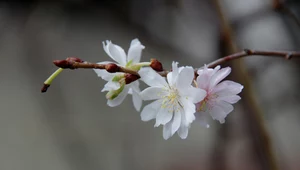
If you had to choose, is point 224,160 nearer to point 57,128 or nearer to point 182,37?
point 182,37

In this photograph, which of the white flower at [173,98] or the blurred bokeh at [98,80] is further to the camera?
the blurred bokeh at [98,80]

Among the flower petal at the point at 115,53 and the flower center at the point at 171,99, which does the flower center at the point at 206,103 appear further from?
the flower petal at the point at 115,53

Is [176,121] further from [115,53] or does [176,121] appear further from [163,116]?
[115,53]

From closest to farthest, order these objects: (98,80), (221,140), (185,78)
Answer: (185,78), (221,140), (98,80)

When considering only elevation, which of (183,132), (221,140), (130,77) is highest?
(130,77)

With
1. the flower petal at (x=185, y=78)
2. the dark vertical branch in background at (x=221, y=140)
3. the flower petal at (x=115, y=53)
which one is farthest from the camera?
the dark vertical branch in background at (x=221, y=140)

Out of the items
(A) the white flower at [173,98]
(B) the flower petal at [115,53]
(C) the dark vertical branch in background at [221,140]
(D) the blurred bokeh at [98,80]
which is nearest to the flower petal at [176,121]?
(A) the white flower at [173,98]

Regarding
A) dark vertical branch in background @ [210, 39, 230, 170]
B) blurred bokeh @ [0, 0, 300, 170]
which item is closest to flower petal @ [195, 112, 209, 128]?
dark vertical branch in background @ [210, 39, 230, 170]

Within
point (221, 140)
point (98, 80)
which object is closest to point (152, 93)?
point (221, 140)

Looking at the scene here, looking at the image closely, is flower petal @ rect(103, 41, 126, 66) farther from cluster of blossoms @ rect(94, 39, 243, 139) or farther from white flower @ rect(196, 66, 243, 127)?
white flower @ rect(196, 66, 243, 127)
